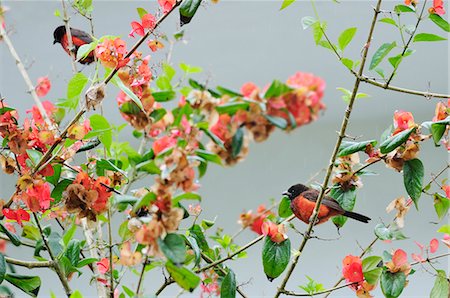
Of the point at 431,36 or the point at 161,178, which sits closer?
the point at 161,178

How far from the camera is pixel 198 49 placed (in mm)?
2311

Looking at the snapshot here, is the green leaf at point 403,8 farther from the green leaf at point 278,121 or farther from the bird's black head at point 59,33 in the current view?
the bird's black head at point 59,33

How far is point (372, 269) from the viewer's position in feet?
3.24

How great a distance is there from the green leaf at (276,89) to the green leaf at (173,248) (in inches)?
6.4

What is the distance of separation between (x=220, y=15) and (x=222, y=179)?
610 mm

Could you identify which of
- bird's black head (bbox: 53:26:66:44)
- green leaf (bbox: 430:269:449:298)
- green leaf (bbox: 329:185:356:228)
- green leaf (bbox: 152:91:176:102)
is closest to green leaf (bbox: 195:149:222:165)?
green leaf (bbox: 152:91:176:102)

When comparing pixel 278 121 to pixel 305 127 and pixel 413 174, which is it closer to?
pixel 413 174

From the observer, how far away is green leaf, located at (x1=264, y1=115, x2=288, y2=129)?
22.2 inches

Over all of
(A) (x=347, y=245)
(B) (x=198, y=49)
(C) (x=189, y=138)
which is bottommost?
(A) (x=347, y=245)

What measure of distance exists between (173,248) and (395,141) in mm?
365

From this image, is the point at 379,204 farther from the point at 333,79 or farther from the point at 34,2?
the point at 34,2

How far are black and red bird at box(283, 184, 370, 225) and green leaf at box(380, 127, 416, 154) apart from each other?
7.9 inches

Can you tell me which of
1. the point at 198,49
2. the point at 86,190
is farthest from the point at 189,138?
the point at 198,49

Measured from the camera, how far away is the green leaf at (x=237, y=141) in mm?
582
